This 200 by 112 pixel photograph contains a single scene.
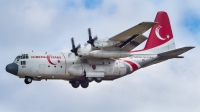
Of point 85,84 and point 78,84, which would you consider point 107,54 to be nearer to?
point 85,84

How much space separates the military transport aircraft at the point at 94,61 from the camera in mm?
38750

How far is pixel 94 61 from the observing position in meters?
40.6

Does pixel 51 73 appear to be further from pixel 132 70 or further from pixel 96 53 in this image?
pixel 132 70

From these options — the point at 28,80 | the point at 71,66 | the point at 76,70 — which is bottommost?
the point at 28,80

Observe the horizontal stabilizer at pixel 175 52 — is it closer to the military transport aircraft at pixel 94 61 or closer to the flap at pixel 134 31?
the military transport aircraft at pixel 94 61

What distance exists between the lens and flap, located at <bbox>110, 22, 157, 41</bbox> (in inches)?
1469

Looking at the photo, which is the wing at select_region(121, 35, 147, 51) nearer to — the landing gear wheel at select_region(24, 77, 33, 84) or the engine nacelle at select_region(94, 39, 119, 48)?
the engine nacelle at select_region(94, 39, 119, 48)

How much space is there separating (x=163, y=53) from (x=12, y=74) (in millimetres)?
10928

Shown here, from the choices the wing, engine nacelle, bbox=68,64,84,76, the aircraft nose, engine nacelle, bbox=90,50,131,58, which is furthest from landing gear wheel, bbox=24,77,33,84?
the wing

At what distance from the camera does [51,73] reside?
39.2 metres

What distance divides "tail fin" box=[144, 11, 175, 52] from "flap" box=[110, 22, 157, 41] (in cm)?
507

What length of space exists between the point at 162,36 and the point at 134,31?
20.1 ft

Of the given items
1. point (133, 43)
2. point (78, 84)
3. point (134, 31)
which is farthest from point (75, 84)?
point (134, 31)

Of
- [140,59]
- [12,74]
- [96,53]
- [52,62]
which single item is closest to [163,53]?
[140,59]
